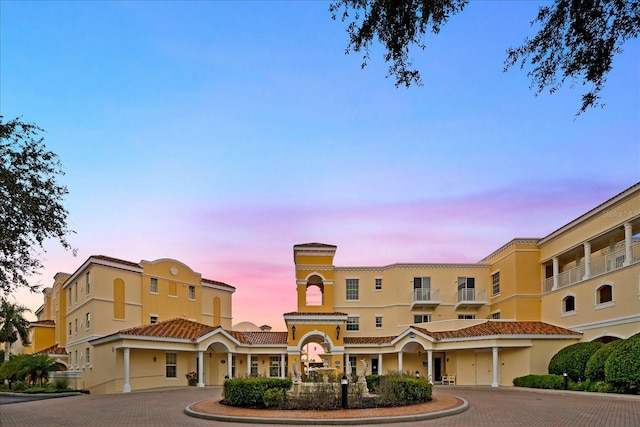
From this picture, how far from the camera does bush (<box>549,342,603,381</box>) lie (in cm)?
2844

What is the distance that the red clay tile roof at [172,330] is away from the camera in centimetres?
3347

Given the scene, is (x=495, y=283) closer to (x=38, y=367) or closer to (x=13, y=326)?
(x=38, y=367)

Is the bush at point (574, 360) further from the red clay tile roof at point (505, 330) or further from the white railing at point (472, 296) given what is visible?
the white railing at point (472, 296)

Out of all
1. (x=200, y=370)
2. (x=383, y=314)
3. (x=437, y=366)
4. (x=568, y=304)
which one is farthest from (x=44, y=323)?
(x=568, y=304)

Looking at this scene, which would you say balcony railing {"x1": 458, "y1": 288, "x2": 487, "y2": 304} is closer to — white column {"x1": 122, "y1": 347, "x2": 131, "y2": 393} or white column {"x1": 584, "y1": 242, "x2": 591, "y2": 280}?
white column {"x1": 584, "y1": 242, "x2": 591, "y2": 280}

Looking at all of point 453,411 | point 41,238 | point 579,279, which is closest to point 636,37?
point 453,411

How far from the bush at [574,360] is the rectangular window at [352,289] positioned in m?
16.7

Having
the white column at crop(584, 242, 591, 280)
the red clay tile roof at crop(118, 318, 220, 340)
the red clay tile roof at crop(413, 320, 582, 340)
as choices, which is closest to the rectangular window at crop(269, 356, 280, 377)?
the red clay tile roof at crop(118, 318, 220, 340)

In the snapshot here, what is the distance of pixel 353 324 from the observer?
45.2m

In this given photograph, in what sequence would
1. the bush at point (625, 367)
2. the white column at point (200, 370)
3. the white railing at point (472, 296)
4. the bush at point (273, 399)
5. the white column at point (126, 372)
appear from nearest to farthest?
1. the bush at point (273, 399)
2. the bush at point (625, 367)
3. the white column at point (126, 372)
4. the white column at point (200, 370)
5. the white railing at point (472, 296)

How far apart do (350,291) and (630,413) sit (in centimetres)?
2968

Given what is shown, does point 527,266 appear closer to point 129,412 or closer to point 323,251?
point 323,251

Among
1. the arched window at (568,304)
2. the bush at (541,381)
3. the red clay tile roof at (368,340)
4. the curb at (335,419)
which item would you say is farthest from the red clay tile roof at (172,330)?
the arched window at (568,304)

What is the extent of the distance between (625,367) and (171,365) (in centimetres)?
2469
